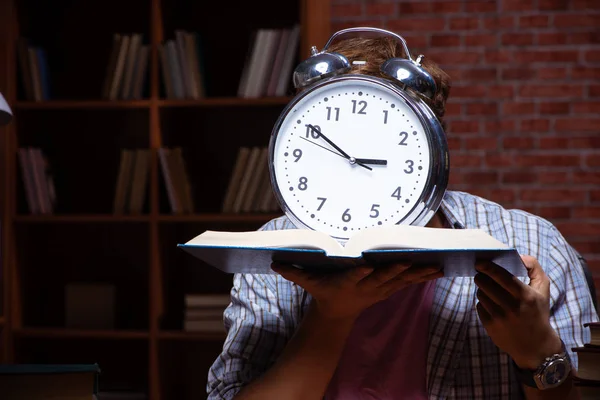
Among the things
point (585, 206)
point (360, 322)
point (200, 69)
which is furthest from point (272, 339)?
point (585, 206)

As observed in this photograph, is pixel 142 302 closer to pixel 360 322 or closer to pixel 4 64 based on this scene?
pixel 4 64

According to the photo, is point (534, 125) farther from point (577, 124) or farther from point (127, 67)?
point (127, 67)

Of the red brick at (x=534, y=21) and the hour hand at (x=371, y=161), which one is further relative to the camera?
the red brick at (x=534, y=21)

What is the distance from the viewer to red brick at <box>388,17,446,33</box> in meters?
3.09

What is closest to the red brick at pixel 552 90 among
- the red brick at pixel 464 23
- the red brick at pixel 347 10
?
the red brick at pixel 464 23

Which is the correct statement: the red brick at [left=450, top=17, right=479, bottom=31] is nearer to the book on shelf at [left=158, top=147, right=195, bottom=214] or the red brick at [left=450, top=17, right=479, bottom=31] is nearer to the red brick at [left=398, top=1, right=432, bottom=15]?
the red brick at [left=398, top=1, right=432, bottom=15]

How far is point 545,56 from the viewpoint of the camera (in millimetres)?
3041

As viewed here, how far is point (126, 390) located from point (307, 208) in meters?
2.34

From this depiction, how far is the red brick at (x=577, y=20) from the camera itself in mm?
3021

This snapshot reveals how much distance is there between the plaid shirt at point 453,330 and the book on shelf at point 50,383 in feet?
0.93

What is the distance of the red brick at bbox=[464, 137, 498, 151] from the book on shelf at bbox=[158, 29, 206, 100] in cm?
112

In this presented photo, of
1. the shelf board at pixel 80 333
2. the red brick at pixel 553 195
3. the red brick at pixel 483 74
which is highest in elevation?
the red brick at pixel 483 74

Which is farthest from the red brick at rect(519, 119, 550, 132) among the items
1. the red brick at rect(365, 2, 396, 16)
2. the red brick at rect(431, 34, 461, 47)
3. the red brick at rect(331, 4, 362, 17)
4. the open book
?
the open book

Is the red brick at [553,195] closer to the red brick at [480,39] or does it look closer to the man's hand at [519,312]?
the red brick at [480,39]
